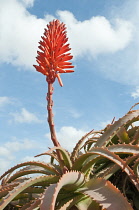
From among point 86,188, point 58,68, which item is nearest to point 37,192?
point 86,188

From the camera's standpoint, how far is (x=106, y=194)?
1.65m

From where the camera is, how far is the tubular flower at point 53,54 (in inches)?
74.7

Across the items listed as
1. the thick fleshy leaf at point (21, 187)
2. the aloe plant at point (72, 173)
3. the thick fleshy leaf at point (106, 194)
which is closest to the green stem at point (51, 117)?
the aloe plant at point (72, 173)

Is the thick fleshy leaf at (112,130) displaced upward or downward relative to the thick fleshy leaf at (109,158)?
upward

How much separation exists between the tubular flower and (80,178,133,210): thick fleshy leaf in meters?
0.63

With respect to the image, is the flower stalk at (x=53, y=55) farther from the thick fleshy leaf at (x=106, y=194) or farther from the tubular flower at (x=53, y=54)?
the thick fleshy leaf at (x=106, y=194)

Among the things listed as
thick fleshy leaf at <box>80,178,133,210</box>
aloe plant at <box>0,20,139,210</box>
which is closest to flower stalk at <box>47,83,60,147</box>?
aloe plant at <box>0,20,139,210</box>

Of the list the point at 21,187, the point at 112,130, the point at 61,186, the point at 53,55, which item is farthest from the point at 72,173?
the point at 53,55

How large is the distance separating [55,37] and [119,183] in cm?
98

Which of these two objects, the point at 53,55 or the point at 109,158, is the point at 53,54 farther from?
the point at 109,158

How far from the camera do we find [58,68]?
1.93 m

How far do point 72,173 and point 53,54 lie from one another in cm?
69

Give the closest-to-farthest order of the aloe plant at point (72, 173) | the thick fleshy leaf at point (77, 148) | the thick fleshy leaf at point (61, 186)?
the thick fleshy leaf at point (61, 186)
the aloe plant at point (72, 173)
the thick fleshy leaf at point (77, 148)

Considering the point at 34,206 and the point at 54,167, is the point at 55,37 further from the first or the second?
the point at 34,206
